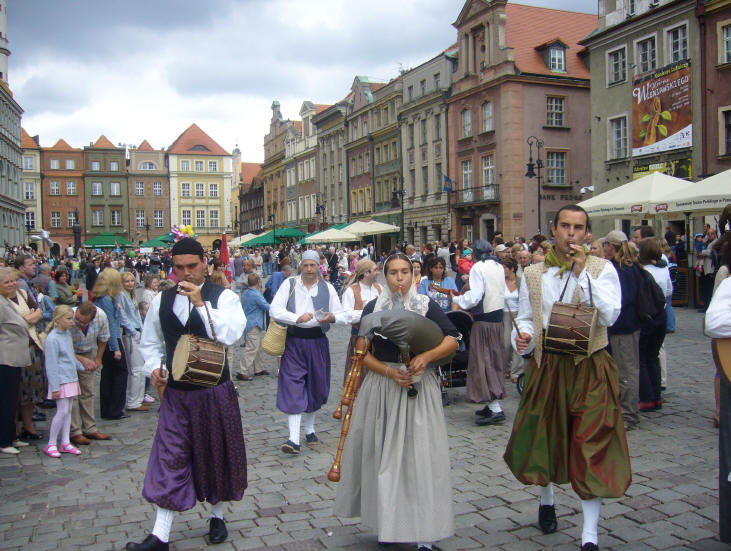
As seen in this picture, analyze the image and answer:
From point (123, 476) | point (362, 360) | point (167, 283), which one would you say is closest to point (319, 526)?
point (362, 360)

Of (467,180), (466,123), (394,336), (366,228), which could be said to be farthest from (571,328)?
(466,123)

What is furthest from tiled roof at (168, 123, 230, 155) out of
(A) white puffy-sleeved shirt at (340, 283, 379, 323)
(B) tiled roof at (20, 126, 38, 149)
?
(A) white puffy-sleeved shirt at (340, 283, 379, 323)

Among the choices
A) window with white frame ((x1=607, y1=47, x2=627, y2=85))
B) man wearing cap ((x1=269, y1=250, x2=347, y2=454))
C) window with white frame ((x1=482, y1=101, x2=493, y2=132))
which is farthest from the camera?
window with white frame ((x1=482, y1=101, x2=493, y2=132))

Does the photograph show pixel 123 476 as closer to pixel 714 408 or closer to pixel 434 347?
pixel 434 347

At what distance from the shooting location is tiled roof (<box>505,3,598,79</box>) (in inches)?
1463

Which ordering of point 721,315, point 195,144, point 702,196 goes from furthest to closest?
point 195,144 → point 702,196 → point 721,315

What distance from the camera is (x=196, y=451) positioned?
4.27 meters

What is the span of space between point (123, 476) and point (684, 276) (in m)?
15.2

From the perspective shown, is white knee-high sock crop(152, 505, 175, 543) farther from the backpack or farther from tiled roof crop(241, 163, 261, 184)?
tiled roof crop(241, 163, 261, 184)

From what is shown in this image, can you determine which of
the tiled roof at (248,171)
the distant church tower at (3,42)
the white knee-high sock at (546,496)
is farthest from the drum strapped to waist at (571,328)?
the tiled roof at (248,171)

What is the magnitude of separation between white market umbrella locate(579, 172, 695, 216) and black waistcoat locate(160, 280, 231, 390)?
35.9ft

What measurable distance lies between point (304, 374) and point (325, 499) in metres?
1.74

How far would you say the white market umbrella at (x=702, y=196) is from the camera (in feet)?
Answer: 39.1

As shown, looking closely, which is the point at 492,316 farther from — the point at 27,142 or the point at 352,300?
the point at 27,142
